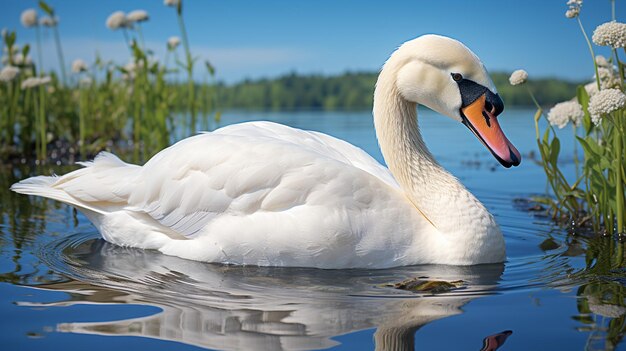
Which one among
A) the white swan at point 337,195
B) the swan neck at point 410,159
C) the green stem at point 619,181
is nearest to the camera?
the white swan at point 337,195

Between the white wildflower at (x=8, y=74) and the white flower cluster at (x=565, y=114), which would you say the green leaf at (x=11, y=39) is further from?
the white flower cluster at (x=565, y=114)

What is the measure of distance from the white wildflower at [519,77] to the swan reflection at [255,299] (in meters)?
1.41

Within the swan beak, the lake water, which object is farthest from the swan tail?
the swan beak

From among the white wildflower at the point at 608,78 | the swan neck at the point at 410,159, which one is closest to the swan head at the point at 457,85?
the swan neck at the point at 410,159

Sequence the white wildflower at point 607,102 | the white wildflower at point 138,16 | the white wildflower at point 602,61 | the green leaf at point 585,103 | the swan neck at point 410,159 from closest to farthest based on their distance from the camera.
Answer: the white wildflower at point 607,102, the swan neck at point 410,159, the green leaf at point 585,103, the white wildflower at point 602,61, the white wildflower at point 138,16

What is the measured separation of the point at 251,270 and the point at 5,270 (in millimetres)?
1386

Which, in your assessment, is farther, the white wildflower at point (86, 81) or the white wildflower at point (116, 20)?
the white wildflower at point (86, 81)

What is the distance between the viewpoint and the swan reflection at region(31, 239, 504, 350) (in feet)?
9.80

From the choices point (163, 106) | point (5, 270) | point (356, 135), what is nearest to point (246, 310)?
point (5, 270)

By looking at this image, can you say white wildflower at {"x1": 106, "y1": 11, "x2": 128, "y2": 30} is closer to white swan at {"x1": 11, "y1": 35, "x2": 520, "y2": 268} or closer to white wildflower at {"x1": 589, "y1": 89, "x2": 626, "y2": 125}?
white swan at {"x1": 11, "y1": 35, "x2": 520, "y2": 268}

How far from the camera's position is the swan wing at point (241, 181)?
14.3ft

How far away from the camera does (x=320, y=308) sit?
3.40 metres

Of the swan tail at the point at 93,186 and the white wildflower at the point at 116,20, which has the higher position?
the white wildflower at the point at 116,20

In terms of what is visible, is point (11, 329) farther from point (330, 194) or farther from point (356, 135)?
point (356, 135)
